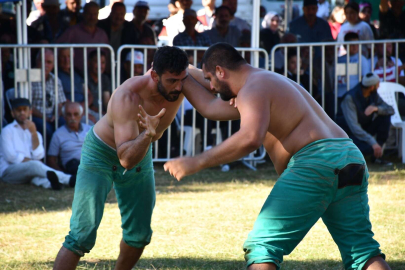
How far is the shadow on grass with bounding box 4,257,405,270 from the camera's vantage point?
4637 mm

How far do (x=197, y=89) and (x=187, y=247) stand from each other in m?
1.61

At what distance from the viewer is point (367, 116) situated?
29.5 feet

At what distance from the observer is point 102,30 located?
374 inches

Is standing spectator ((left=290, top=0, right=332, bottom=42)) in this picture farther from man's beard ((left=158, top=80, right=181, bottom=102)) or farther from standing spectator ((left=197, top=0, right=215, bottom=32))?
man's beard ((left=158, top=80, right=181, bottom=102))

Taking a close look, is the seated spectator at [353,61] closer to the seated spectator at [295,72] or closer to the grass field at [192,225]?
the seated spectator at [295,72]

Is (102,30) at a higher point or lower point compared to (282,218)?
higher

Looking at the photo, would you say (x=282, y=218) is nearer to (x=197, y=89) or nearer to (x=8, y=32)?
(x=197, y=89)

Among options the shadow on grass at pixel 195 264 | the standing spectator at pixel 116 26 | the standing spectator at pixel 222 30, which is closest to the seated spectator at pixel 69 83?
the standing spectator at pixel 116 26

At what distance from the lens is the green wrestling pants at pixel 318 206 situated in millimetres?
3371

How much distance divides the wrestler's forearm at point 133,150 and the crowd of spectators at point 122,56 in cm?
386

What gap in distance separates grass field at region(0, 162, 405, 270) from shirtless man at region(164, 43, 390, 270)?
3.90 feet

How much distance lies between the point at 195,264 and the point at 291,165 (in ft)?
5.14

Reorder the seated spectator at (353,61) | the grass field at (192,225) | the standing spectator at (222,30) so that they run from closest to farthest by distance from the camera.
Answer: the grass field at (192,225) < the seated spectator at (353,61) < the standing spectator at (222,30)

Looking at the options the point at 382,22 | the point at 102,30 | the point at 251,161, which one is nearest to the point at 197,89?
the point at 251,161
